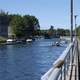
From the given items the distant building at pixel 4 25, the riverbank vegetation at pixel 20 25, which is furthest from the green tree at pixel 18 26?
the distant building at pixel 4 25

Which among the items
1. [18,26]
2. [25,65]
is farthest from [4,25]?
[25,65]

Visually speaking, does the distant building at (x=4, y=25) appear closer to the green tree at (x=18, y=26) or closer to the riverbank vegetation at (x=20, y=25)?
the riverbank vegetation at (x=20, y=25)

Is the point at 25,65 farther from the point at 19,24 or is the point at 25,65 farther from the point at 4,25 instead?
the point at 4,25

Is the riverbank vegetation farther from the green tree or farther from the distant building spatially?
the distant building

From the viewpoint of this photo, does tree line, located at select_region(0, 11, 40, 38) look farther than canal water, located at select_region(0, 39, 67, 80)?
Yes

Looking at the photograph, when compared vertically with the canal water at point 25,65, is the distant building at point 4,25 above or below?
A: above

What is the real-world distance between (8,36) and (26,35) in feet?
59.5

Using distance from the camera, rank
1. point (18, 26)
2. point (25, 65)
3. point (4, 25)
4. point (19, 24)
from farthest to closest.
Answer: point (4, 25), point (19, 24), point (18, 26), point (25, 65)

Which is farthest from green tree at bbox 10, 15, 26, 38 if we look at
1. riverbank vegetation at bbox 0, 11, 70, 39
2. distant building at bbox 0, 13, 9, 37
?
distant building at bbox 0, 13, 9, 37

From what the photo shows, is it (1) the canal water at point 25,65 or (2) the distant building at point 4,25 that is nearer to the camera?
(1) the canal water at point 25,65

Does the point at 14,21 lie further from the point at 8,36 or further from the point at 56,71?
the point at 56,71

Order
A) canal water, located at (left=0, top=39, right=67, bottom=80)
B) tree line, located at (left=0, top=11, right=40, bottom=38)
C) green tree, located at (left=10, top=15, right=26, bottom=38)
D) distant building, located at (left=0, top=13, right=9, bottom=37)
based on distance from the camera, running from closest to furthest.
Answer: canal water, located at (left=0, top=39, right=67, bottom=80), distant building, located at (left=0, top=13, right=9, bottom=37), green tree, located at (left=10, top=15, right=26, bottom=38), tree line, located at (left=0, top=11, right=40, bottom=38)

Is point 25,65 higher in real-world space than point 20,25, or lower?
lower

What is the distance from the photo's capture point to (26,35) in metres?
192
